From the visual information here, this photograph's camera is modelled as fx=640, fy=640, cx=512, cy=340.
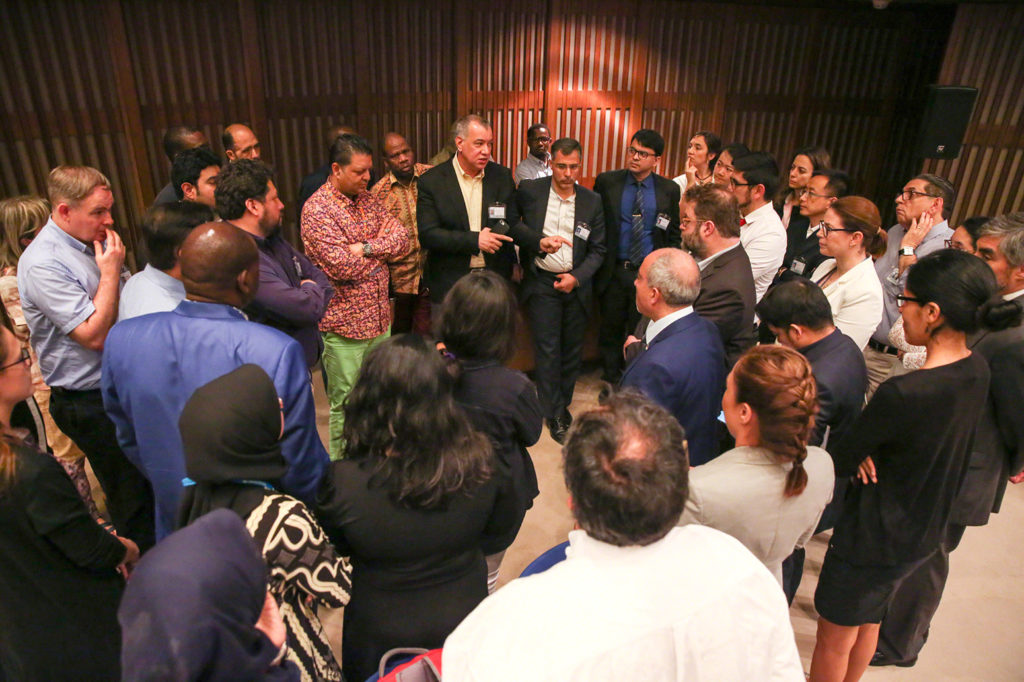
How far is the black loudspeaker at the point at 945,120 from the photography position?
17.6 ft

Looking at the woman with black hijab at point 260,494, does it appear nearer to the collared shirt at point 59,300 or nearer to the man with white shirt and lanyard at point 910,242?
the collared shirt at point 59,300

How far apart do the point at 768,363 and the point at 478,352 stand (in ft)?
2.95

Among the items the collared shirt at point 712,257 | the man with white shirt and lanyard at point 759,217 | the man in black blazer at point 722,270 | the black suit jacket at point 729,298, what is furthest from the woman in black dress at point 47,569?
the man with white shirt and lanyard at point 759,217

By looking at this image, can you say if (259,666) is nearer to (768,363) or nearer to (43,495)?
(43,495)

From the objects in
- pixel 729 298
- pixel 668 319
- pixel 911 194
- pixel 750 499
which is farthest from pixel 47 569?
pixel 911 194

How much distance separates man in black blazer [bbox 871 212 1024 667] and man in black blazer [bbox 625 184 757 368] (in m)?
0.85

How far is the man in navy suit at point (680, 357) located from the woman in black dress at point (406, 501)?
85cm

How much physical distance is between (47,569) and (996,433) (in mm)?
3007

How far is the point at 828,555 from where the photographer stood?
219cm

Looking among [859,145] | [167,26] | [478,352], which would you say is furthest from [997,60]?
[167,26]

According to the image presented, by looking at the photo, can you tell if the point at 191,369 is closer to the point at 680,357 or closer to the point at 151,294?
the point at 151,294

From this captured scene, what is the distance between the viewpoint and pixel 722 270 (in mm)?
2879

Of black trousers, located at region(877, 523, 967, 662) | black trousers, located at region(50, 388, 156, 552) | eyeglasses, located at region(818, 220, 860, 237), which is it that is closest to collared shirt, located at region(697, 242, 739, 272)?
eyeglasses, located at region(818, 220, 860, 237)

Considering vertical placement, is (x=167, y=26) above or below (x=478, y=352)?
above
